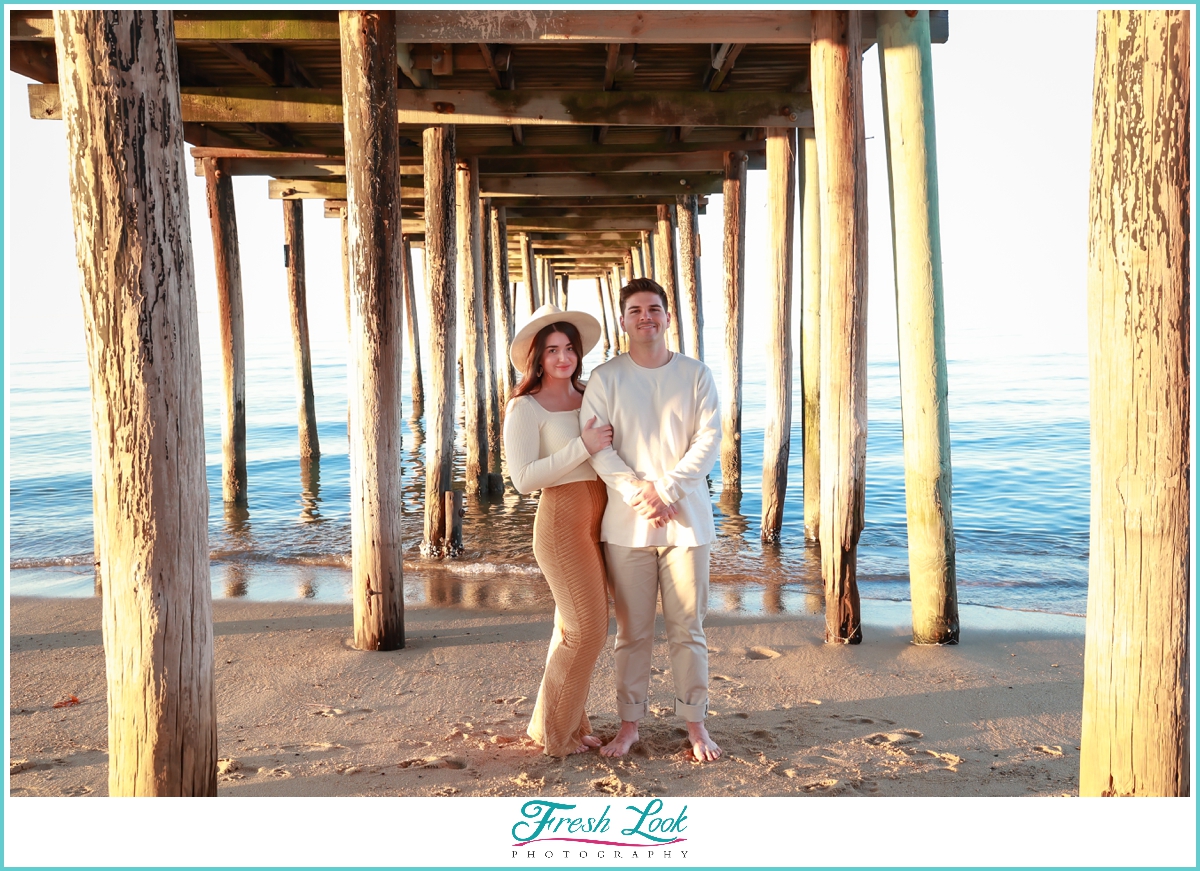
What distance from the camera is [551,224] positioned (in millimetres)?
15977

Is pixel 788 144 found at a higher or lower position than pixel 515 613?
higher

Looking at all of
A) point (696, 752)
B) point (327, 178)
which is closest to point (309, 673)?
point (696, 752)

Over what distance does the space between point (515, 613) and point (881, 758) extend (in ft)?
8.92

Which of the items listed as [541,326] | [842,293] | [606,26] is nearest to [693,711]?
[541,326]

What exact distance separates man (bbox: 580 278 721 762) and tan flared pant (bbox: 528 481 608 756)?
70 mm

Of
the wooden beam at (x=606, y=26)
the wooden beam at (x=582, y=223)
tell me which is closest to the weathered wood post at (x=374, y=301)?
the wooden beam at (x=606, y=26)

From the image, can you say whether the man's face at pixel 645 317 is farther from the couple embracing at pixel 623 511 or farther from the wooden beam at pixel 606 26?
the wooden beam at pixel 606 26

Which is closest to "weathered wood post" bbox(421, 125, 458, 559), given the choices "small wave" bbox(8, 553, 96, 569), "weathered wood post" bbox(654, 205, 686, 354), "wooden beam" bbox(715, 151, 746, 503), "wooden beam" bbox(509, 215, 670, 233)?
"small wave" bbox(8, 553, 96, 569)

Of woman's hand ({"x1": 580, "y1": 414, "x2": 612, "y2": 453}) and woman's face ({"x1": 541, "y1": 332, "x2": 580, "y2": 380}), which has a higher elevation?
woman's face ({"x1": 541, "y1": 332, "x2": 580, "y2": 380})

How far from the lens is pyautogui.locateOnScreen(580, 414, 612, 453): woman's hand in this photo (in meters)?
3.24

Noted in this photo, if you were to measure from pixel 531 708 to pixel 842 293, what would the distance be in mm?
2425

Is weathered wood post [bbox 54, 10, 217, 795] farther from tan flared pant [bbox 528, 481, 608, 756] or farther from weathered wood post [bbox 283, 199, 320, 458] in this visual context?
weathered wood post [bbox 283, 199, 320, 458]

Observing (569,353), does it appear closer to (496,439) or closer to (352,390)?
(352,390)

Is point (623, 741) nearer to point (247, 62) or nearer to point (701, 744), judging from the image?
point (701, 744)
